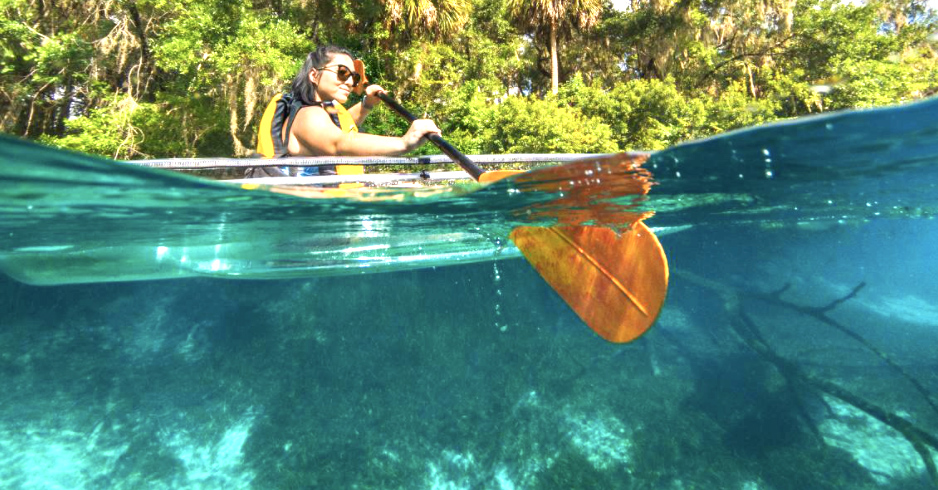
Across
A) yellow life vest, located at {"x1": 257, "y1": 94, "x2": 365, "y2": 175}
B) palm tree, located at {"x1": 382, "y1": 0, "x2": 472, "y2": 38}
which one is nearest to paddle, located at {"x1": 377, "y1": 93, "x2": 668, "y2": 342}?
yellow life vest, located at {"x1": 257, "y1": 94, "x2": 365, "y2": 175}

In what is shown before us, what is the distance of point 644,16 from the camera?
17594mm

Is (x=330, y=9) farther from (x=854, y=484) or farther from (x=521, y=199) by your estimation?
(x=854, y=484)

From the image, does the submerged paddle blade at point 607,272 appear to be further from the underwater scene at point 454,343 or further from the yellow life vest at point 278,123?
the yellow life vest at point 278,123

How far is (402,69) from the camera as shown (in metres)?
12.5

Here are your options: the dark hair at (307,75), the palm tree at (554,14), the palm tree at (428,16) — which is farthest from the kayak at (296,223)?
the palm tree at (554,14)

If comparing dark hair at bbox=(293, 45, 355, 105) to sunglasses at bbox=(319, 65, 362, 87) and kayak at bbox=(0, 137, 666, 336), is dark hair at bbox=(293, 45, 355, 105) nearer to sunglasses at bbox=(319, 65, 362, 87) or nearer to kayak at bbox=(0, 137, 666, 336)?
sunglasses at bbox=(319, 65, 362, 87)

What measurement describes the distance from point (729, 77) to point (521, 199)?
17.6 m

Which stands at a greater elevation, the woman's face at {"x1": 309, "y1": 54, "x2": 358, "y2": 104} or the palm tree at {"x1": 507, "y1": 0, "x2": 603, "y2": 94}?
the palm tree at {"x1": 507, "y1": 0, "x2": 603, "y2": 94}

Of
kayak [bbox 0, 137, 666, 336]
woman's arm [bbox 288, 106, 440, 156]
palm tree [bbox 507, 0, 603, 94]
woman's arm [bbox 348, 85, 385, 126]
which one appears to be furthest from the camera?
palm tree [bbox 507, 0, 603, 94]

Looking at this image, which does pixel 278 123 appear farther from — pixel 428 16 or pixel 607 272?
pixel 428 16

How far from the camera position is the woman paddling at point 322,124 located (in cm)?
315

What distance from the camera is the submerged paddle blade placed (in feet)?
12.2

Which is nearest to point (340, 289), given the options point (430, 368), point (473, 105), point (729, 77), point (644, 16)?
point (430, 368)

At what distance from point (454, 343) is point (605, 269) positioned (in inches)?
Result: 100
